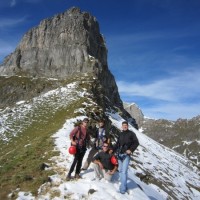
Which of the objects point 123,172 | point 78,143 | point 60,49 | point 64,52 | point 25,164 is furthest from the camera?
point 60,49

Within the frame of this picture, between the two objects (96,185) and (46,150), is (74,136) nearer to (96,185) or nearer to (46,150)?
(96,185)

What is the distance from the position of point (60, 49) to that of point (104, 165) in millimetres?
80157

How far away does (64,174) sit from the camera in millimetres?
20094

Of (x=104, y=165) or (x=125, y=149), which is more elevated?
(x=125, y=149)

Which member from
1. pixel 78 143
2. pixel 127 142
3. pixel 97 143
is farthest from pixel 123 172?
pixel 97 143

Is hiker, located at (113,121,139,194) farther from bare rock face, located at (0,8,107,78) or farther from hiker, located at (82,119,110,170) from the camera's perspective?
bare rock face, located at (0,8,107,78)

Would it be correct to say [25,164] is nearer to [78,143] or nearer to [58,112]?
[78,143]

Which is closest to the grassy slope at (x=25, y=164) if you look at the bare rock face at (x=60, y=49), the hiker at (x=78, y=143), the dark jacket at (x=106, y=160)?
the hiker at (x=78, y=143)

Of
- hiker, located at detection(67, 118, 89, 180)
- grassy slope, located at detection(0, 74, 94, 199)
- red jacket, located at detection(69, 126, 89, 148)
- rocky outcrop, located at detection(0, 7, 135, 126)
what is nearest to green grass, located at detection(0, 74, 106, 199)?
grassy slope, located at detection(0, 74, 94, 199)

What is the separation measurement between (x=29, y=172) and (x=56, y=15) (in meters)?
92.7

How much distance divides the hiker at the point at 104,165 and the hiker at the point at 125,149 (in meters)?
0.65

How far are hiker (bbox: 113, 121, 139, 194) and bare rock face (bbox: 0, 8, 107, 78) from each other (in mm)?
69237

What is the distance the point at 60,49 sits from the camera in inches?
3780

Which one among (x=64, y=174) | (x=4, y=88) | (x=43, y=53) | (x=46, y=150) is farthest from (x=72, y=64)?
(x=64, y=174)
